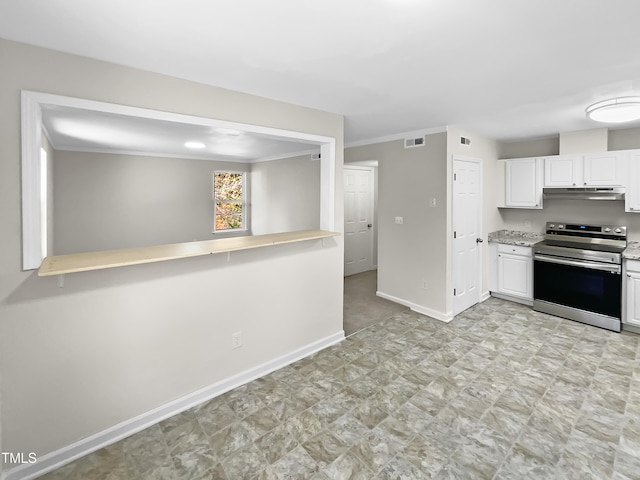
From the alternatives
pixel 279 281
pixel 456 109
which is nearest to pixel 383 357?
pixel 279 281

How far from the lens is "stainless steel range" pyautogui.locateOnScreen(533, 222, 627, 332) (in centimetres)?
382

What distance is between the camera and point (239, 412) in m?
2.47

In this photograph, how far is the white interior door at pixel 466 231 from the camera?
13.8 feet

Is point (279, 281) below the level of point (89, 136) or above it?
below

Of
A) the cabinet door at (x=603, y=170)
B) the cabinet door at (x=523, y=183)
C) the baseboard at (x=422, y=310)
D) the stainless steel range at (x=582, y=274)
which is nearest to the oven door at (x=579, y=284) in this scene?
the stainless steel range at (x=582, y=274)

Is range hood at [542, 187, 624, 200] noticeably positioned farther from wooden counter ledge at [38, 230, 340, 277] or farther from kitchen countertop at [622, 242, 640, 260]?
wooden counter ledge at [38, 230, 340, 277]

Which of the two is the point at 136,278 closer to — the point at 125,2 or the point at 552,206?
the point at 125,2

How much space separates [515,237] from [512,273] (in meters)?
0.61

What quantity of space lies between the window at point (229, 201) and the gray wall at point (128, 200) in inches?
7.7

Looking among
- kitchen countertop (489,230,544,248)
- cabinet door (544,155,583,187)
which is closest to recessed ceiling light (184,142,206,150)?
kitchen countertop (489,230,544,248)

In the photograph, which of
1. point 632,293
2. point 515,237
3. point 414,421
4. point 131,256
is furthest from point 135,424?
point 515,237

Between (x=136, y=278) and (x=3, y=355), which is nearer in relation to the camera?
(x=3, y=355)

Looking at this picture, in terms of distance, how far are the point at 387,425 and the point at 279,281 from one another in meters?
1.52

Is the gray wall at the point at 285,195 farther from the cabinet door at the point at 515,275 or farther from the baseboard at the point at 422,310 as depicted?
the cabinet door at the point at 515,275
